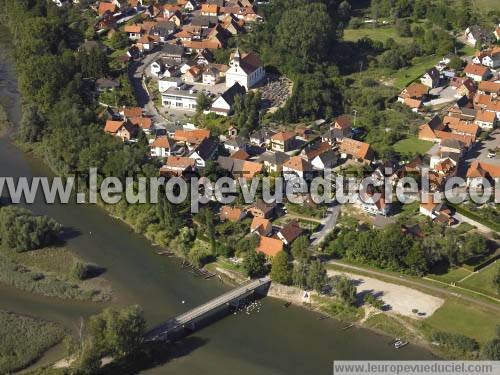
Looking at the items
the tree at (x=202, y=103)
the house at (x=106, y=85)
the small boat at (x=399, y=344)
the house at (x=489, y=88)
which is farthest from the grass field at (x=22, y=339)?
the house at (x=489, y=88)

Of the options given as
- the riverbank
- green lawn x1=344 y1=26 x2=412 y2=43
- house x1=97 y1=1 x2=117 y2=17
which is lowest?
the riverbank

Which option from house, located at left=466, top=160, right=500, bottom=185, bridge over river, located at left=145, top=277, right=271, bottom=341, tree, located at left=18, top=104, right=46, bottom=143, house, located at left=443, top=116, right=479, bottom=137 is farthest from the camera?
tree, located at left=18, top=104, right=46, bottom=143

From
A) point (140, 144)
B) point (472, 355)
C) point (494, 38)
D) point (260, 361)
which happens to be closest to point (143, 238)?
point (140, 144)

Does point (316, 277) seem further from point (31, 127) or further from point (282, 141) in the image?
point (31, 127)

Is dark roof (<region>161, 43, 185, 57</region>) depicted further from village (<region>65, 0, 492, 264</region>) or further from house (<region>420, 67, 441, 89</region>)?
house (<region>420, 67, 441, 89</region>)

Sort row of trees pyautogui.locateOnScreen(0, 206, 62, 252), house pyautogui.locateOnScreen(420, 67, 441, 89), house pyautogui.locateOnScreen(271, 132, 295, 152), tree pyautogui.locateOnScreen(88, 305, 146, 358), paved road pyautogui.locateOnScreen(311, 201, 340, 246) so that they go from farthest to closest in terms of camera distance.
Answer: house pyautogui.locateOnScreen(420, 67, 441, 89)
house pyautogui.locateOnScreen(271, 132, 295, 152)
paved road pyautogui.locateOnScreen(311, 201, 340, 246)
row of trees pyautogui.locateOnScreen(0, 206, 62, 252)
tree pyautogui.locateOnScreen(88, 305, 146, 358)

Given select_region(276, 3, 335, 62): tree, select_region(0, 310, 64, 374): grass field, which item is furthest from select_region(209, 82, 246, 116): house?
select_region(0, 310, 64, 374): grass field

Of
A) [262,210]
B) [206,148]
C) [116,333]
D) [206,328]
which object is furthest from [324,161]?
[116,333]

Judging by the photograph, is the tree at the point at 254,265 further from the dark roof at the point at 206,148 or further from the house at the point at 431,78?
the house at the point at 431,78
